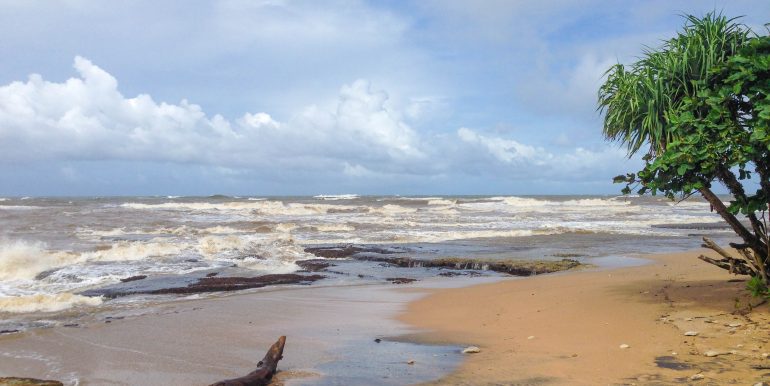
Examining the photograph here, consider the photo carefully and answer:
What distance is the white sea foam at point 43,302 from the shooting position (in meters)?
10.1

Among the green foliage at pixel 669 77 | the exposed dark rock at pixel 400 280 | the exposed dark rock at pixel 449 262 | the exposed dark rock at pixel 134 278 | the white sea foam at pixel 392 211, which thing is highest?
the green foliage at pixel 669 77

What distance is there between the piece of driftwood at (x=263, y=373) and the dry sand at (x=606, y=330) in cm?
189

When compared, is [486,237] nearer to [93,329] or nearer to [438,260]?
[438,260]

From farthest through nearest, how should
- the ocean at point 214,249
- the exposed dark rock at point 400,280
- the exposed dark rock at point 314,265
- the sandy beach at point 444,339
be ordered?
the exposed dark rock at point 314,265
the exposed dark rock at point 400,280
the ocean at point 214,249
the sandy beach at point 444,339

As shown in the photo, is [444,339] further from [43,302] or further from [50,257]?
[50,257]

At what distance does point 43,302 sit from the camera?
10484 mm

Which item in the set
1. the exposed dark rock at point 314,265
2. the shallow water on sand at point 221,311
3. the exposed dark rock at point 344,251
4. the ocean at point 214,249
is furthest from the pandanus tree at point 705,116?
the exposed dark rock at point 344,251

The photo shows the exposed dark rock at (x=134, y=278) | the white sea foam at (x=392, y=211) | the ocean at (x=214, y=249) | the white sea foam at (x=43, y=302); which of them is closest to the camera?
the white sea foam at (x=43, y=302)

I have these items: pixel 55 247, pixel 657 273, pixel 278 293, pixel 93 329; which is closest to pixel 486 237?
pixel 657 273

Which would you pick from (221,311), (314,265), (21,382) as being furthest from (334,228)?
(21,382)

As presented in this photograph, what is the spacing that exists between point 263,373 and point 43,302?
22.5ft

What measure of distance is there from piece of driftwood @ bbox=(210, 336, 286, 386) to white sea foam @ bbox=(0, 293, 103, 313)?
6021mm

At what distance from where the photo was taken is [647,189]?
732 centimetres

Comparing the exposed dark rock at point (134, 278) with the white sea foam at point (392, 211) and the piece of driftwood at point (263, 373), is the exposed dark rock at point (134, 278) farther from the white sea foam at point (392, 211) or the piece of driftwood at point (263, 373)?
the white sea foam at point (392, 211)
